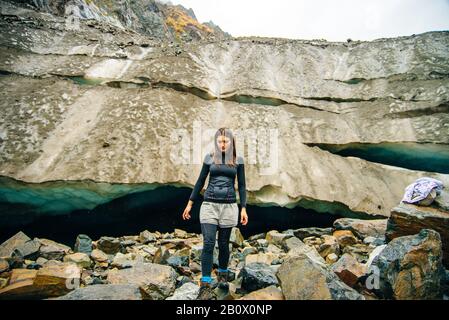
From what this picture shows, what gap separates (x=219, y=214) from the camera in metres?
3.92

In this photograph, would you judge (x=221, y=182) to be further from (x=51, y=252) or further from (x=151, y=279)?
(x=51, y=252)

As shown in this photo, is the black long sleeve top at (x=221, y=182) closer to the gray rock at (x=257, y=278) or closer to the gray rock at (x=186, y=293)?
the gray rock at (x=257, y=278)

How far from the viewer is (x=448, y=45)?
13180 millimetres

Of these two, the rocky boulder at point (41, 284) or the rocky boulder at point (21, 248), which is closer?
the rocky boulder at point (41, 284)

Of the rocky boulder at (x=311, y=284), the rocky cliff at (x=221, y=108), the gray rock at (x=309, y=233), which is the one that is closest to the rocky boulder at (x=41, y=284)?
the rocky boulder at (x=311, y=284)

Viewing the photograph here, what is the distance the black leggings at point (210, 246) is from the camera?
12.3ft

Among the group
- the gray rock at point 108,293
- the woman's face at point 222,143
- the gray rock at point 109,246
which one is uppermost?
the woman's face at point 222,143

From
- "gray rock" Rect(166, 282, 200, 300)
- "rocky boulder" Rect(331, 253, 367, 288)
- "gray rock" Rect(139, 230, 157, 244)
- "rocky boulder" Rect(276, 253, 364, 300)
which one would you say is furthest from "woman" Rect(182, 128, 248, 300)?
"gray rock" Rect(139, 230, 157, 244)

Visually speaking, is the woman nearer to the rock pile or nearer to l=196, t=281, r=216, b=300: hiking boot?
l=196, t=281, r=216, b=300: hiking boot

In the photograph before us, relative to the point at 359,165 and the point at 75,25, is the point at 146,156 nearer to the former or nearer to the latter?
the point at 359,165

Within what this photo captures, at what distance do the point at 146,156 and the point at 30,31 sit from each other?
825 cm

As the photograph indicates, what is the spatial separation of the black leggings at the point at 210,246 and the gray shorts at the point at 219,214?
7 cm

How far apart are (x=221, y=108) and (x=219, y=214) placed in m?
7.54

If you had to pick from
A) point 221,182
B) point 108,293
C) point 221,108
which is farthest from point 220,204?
point 221,108
